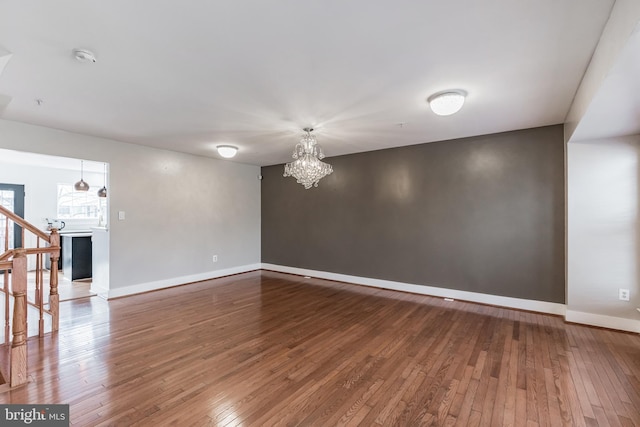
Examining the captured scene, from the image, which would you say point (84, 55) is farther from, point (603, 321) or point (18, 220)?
point (603, 321)

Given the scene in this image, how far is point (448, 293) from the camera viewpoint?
4406mm

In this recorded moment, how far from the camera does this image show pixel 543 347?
2.76m

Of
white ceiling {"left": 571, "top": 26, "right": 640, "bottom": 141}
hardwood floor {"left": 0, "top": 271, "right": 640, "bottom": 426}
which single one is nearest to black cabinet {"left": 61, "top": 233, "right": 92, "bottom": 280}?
hardwood floor {"left": 0, "top": 271, "right": 640, "bottom": 426}

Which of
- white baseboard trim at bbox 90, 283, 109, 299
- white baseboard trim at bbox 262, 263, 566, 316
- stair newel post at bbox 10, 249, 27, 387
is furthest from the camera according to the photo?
Result: white baseboard trim at bbox 90, 283, 109, 299

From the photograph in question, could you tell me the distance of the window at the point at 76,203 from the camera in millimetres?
6839

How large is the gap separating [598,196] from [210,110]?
178 inches

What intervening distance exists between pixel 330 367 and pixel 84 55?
3.05 m

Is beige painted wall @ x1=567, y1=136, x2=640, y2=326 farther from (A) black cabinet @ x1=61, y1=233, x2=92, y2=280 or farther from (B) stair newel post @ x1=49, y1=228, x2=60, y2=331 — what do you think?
(A) black cabinet @ x1=61, y1=233, x2=92, y2=280

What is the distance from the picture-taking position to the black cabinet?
5.48m

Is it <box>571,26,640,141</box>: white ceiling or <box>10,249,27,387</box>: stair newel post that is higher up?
<box>571,26,640,141</box>: white ceiling

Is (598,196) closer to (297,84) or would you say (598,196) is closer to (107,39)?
(297,84)

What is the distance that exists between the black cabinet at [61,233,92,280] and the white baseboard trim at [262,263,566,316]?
13.4ft

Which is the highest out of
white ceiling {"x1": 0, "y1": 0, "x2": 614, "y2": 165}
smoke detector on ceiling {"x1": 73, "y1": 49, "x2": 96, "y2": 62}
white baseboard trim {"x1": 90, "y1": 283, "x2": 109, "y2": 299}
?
white ceiling {"x1": 0, "y1": 0, "x2": 614, "y2": 165}

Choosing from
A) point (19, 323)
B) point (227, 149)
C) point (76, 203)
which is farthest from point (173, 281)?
point (76, 203)
